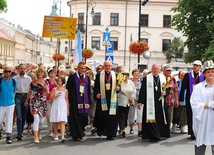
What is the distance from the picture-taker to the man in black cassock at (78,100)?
1166 centimetres

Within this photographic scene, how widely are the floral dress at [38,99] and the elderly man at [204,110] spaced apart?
5.12 meters

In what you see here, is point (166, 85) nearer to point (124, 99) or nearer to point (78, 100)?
point (124, 99)

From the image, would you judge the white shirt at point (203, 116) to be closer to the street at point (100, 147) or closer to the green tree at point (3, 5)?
the street at point (100, 147)

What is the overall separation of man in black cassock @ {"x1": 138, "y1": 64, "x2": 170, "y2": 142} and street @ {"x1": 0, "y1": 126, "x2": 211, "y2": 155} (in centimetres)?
41

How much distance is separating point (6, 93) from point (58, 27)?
17.8 feet

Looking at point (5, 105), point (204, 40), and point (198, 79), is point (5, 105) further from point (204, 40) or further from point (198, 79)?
point (204, 40)

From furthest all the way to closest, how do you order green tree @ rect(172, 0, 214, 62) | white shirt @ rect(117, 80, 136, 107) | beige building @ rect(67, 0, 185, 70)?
beige building @ rect(67, 0, 185, 70), green tree @ rect(172, 0, 214, 62), white shirt @ rect(117, 80, 136, 107)

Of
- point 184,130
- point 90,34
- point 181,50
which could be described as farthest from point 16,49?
point 184,130

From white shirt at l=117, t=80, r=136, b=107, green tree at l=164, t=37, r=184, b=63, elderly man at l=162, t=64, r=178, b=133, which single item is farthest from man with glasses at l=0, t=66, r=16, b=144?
green tree at l=164, t=37, r=184, b=63

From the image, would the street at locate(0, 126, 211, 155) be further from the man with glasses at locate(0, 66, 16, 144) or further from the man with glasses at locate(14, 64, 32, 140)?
the man with glasses at locate(0, 66, 16, 144)

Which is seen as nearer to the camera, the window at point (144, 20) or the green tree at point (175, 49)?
the green tree at point (175, 49)

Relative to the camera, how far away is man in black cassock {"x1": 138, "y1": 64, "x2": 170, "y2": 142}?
38.6 feet

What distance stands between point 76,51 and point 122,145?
31.3ft

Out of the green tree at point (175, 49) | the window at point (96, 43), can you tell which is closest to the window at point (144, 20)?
the green tree at point (175, 49)
